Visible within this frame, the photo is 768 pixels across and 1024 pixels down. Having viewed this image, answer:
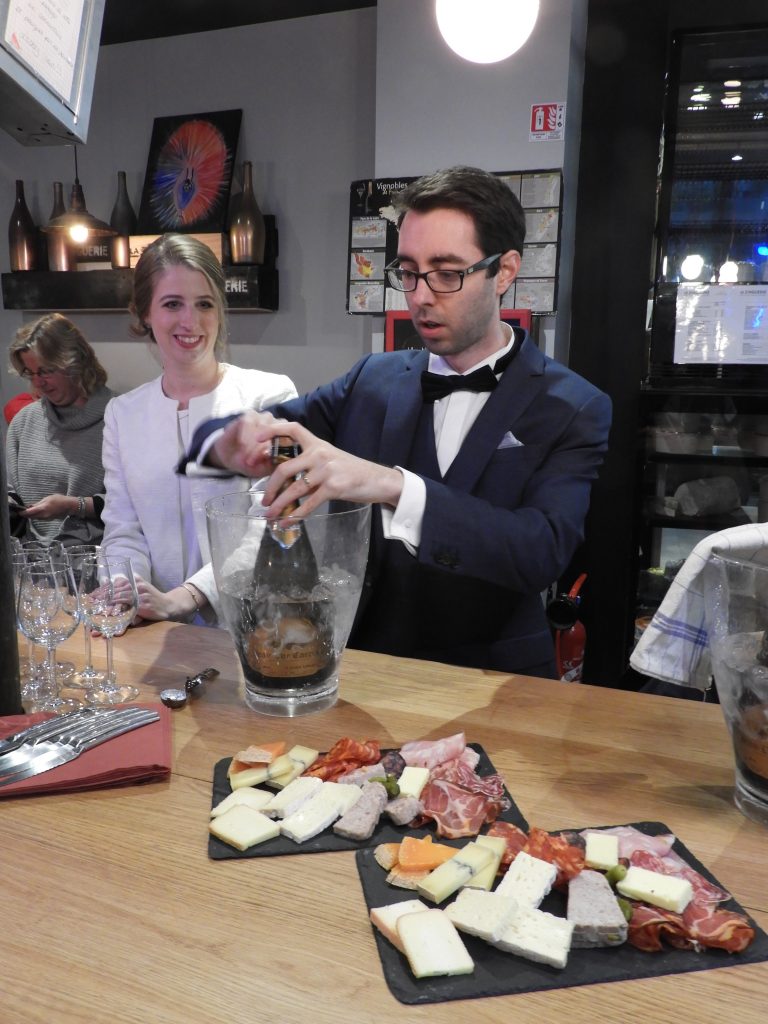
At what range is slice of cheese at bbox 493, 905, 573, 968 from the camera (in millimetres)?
702

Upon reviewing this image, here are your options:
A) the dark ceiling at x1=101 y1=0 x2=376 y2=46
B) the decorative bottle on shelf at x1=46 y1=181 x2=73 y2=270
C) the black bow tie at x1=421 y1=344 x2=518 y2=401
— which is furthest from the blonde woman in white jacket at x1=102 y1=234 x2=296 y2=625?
the decorative bottle on shelf at x1=46 y1=181 x2=73 y2=270

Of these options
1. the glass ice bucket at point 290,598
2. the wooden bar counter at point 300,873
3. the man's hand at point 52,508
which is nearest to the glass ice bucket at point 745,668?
the wooden bar counter at point 300,873

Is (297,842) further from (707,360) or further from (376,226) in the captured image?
(376,226)

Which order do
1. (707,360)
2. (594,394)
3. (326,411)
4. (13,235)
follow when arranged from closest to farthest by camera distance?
(594,394) → (326,411) → (707,360) → (13,235)

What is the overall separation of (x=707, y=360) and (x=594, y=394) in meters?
1.42

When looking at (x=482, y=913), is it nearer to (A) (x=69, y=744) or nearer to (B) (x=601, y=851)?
(B) (x=601, y=851)

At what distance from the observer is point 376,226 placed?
348 centimetres

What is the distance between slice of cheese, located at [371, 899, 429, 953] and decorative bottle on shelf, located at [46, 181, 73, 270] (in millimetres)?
4477

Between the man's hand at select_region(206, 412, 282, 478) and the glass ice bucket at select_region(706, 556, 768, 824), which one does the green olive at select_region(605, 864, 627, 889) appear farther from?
the man's hand at select_region(206, 412, 282, 478)

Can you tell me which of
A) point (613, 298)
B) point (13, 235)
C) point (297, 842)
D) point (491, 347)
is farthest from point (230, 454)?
point (13, 235)

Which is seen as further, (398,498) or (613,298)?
(613,298)

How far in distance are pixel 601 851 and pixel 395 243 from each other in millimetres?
3037

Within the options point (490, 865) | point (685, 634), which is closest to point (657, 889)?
point (490, 865)

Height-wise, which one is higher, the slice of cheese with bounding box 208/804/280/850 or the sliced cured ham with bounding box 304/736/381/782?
the sliced cured ham with bounding box 304/736/381/782
